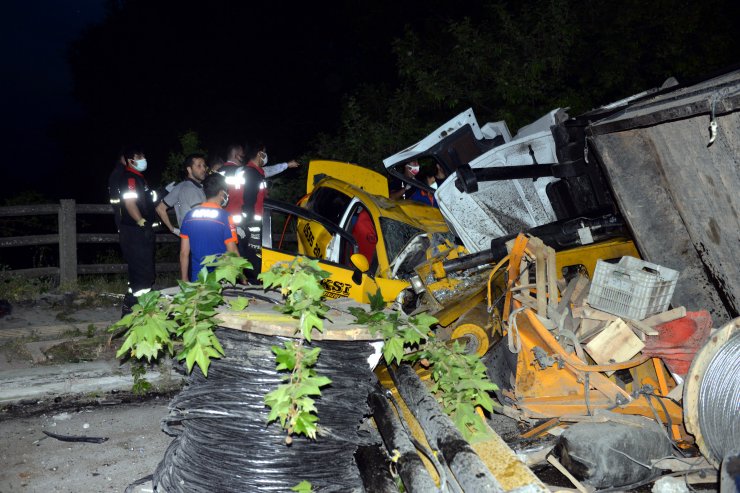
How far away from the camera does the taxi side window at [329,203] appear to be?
7.34m

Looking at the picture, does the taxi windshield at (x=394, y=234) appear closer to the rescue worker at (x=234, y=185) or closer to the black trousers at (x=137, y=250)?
the rescue worker at (x=234, y=185)

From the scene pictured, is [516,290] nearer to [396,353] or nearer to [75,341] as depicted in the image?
[396,353]

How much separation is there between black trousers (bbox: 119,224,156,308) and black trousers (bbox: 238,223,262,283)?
1.02 m

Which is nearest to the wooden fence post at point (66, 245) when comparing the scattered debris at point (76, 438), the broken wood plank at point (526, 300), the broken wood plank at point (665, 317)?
the scattered debris at point (76, 438)

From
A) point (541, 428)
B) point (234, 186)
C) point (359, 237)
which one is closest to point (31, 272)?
point (234, 186)

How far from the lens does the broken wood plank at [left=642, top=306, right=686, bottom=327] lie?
14.0ft

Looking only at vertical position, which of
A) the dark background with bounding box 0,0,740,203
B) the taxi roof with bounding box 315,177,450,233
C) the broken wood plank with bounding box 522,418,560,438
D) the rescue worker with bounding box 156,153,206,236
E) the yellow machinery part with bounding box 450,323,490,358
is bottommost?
the broken wood plank with bounding box 522,418,560,438

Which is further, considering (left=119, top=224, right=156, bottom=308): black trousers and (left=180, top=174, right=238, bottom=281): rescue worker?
(left=119, top=224, right=156, bottom=308): black trousers

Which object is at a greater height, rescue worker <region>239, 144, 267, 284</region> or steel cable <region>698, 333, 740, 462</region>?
rescue worker <region>239, 144, 267, 284</region>

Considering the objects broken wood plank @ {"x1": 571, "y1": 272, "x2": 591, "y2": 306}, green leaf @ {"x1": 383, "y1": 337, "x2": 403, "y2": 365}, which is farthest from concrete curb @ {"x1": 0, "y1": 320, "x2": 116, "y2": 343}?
broken wood plank @ {"x1": 571, "y1": 272, "x2": 591, "y2": 306}

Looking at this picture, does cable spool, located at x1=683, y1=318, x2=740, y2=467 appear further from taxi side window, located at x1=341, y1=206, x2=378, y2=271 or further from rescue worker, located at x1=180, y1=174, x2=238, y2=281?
taxi side window, located at x1=341, y1=206, x2=378, y2=271

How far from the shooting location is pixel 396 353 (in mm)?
2949

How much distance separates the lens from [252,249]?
24.0ft

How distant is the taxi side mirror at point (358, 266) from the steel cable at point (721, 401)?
3.14 m
